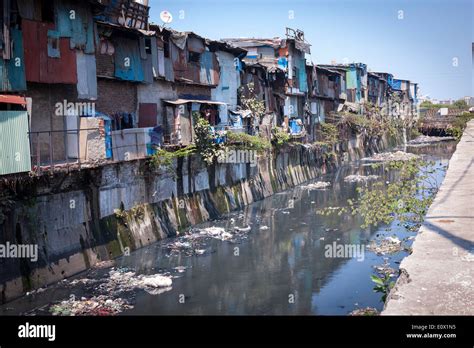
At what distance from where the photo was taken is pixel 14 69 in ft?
46.7

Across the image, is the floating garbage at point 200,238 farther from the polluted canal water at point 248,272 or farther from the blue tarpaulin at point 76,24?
the blue tarpaulin at point 76,24

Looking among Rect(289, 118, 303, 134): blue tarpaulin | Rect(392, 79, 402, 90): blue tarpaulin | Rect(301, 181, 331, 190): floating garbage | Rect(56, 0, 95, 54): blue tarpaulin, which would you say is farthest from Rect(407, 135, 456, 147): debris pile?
Rect(56, 0, 95, 54): blue tarpaulin

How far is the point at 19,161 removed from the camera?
12453mm

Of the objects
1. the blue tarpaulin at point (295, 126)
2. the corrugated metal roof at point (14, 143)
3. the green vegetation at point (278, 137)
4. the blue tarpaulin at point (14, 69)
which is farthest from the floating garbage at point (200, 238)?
the blue tarpaulin at point (295, 126)

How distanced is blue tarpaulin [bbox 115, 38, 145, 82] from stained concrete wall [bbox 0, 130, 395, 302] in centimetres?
396

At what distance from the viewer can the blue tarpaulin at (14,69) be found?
45.7ft

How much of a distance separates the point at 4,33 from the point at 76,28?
3117 millimetres

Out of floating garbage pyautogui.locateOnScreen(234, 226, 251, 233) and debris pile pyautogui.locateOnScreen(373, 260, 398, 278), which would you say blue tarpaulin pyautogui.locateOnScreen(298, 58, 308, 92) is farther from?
debris pile pyautogui.locateOnScreen(373, 260, 398, 278)

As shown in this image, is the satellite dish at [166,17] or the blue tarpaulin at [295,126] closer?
the satellite dish at [166,17]

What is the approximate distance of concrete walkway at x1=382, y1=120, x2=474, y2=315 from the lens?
4.84m

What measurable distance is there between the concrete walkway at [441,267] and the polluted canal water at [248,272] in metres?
4.80

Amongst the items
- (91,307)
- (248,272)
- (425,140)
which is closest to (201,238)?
(248,272)

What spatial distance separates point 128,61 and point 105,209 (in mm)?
6930
